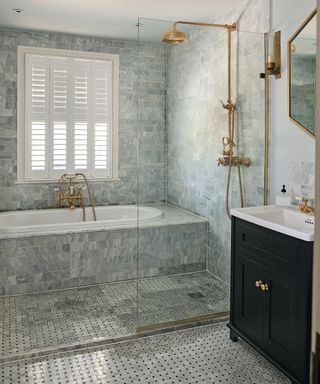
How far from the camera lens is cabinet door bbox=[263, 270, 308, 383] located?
2.29 m

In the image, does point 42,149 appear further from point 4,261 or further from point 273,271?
point 273,271

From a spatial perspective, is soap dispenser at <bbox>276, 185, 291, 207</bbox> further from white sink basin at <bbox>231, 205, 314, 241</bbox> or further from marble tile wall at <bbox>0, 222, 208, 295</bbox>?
marble tile wall at <bbox>0, 222, 208, 295</bbox>

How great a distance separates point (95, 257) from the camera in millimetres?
4070

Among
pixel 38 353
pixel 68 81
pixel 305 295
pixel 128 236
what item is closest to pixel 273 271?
pixel 305 295

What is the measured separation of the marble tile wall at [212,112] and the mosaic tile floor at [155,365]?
2.94ft

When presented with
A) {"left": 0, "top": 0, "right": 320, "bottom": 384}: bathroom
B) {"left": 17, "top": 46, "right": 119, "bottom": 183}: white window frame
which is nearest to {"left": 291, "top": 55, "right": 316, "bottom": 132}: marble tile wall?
{"left": 0, "top": 0, "right": 320, "bottom": 384}: bathroom

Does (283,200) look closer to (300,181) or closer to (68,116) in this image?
(300,181)

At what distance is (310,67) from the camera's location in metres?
2.91

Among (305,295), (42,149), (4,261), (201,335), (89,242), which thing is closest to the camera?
(305,295)

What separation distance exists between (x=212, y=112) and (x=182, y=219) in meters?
0.91

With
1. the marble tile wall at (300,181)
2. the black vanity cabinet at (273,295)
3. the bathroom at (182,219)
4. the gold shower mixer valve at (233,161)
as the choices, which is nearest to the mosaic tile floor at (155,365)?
the bathroom at (182,219)

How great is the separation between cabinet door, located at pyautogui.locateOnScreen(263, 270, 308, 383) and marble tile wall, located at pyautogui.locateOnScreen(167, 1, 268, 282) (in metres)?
1.07

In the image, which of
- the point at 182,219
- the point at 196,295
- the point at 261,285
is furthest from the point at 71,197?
the point at 261,285

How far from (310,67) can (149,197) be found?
1477mm
